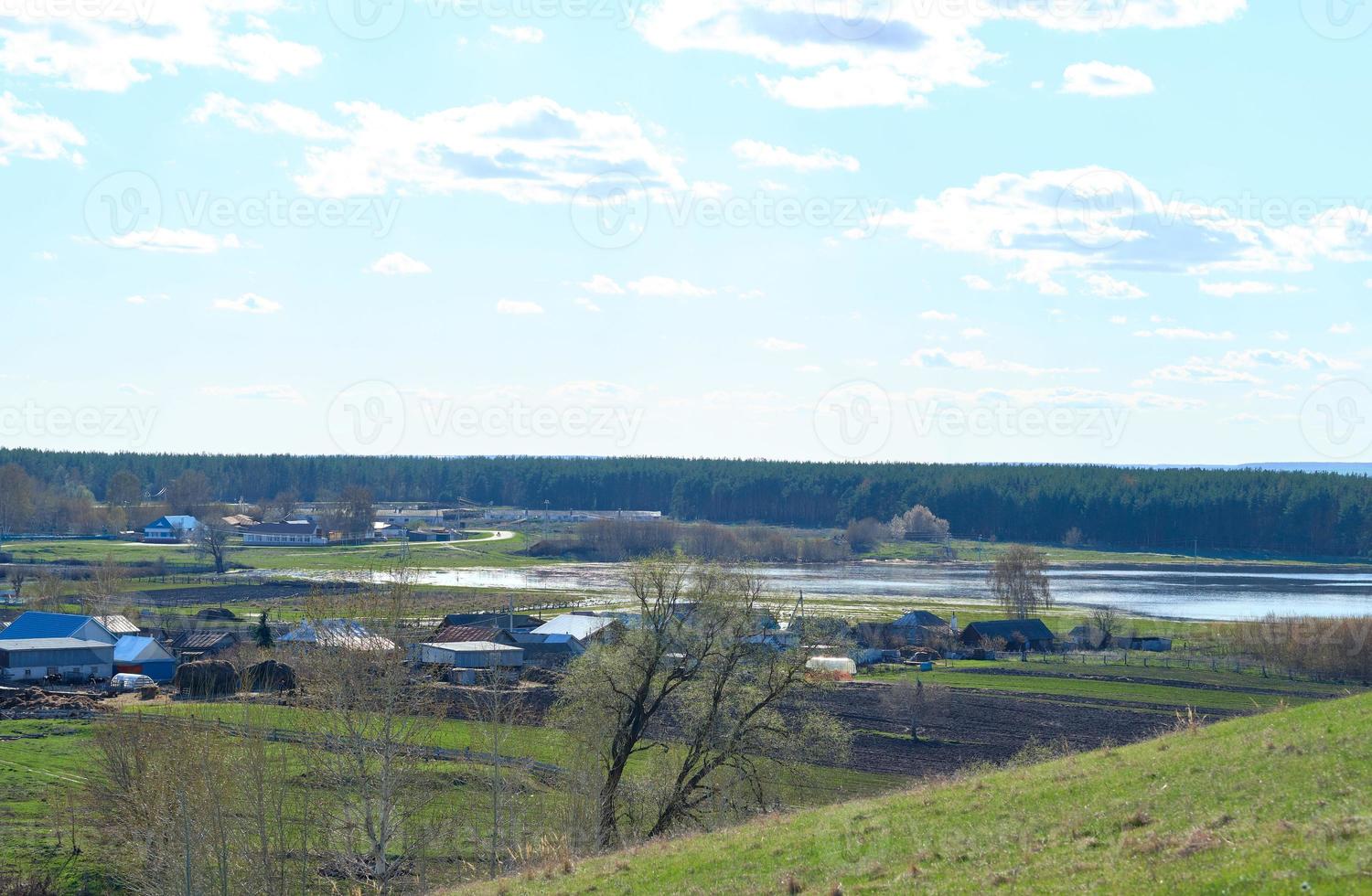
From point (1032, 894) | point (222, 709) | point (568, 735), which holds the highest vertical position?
point (1032, 894)

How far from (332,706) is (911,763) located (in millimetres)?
25964

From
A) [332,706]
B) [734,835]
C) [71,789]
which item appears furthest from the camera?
[71,789]

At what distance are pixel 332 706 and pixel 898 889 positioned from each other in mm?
18384

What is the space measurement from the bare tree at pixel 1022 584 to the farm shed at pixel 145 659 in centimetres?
6308

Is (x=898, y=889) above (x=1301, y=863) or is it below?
below

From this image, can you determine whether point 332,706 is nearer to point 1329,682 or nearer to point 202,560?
point 1329,682

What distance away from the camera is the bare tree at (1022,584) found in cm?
10556

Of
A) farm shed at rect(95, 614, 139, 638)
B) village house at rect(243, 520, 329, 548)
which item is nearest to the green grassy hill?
farm shed at rect(95, 614, 139, 638)

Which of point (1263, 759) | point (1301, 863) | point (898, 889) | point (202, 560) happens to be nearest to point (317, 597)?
point (898, 889)

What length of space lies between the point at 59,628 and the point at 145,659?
23.2 feet

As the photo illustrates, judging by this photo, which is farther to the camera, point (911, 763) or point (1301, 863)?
point (911, 763)

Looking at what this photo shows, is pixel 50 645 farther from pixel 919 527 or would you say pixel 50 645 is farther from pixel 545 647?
pixel 919 527

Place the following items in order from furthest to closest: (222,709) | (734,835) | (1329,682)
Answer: (1329,682)
(222,709)
(734,835)

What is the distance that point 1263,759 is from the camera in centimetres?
1875
